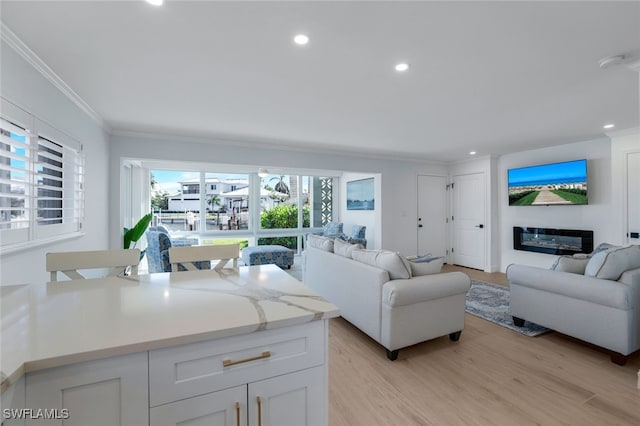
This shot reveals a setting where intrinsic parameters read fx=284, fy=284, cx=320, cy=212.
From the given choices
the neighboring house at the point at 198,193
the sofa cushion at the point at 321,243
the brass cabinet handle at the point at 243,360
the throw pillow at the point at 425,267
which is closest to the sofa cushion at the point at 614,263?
the throw pillow at the point at 425,267

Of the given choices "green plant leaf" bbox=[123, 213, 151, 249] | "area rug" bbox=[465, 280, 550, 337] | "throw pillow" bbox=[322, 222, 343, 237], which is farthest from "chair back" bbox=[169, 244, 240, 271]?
"throw pillow" bbox=[322, 222, 343, 237]

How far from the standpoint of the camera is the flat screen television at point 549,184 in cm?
431

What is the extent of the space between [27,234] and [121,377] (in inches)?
71.3

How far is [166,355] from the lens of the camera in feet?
2.83

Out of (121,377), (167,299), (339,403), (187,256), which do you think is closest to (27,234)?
(187,256)

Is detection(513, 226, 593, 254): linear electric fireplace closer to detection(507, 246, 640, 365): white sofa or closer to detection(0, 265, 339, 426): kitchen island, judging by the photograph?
detection(507, 246, 640, 365): white sofa

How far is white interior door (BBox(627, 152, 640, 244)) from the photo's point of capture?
374 cm

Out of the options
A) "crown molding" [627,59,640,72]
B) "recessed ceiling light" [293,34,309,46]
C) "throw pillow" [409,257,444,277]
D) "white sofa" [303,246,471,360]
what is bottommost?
"white sofa" [303,246,471,360]

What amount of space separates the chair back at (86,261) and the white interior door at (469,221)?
586 centimetres

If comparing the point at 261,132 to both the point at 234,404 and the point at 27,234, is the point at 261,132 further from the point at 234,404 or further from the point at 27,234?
the point at 234,404

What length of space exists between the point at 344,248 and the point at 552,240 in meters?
3.92

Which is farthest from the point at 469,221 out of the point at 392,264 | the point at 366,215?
the point at 392,264

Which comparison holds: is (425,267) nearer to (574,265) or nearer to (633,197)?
(574,265)

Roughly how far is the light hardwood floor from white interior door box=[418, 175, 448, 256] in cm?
354
